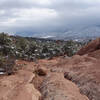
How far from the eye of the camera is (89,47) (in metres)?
39.6

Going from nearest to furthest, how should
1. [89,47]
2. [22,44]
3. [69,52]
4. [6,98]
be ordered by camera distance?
1. [6,98]
2. [89,47]
3. [22,44]
4. [69,52]

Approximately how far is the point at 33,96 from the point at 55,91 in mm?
1799

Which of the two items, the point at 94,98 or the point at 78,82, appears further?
the point at 78,82

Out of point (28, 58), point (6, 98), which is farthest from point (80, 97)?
point (28, 58)

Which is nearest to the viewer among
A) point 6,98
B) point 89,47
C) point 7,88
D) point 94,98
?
point 94,98

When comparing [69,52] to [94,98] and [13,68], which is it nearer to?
[13,68]

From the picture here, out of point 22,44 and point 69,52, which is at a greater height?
point 22,44

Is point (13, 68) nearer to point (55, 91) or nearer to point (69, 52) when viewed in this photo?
point (55, 91)

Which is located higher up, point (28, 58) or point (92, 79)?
point (92, 79)

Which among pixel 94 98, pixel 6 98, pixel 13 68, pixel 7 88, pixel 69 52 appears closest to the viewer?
pixel 94 98

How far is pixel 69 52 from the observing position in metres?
57.9

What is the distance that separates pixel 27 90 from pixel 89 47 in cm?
2773

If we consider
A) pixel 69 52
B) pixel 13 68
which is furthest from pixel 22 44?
pixel 13 68

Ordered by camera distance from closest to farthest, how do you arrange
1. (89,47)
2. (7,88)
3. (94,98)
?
1. (94,98)
2. (7,88)
3. (89,47)
